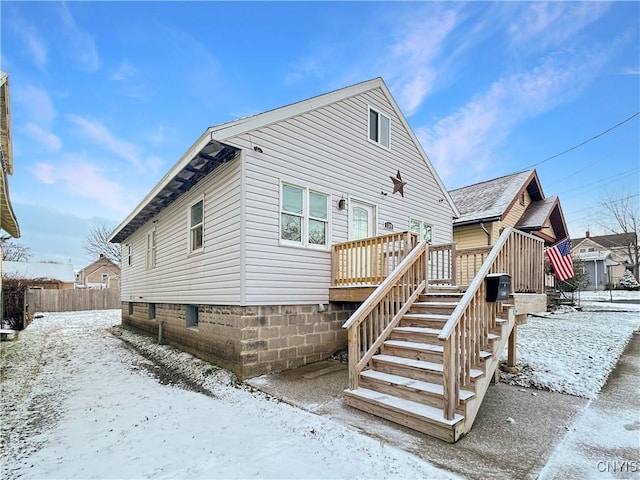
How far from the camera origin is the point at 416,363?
448 centimetres

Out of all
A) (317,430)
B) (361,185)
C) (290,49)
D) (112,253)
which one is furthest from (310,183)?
(112,253)

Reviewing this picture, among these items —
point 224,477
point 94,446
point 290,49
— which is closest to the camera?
point 224,477

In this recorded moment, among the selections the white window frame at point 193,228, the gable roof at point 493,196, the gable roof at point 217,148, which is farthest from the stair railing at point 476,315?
the gable roof at point 493,196

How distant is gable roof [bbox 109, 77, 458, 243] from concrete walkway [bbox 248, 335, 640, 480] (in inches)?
166

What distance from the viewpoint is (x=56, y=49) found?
32.7 ft

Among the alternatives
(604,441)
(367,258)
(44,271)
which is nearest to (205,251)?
(367,258)

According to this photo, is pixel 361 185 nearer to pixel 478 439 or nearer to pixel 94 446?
pixel 478 439

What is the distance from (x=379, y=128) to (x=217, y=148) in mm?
4686

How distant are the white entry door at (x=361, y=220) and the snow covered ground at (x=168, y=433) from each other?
4.15 meters

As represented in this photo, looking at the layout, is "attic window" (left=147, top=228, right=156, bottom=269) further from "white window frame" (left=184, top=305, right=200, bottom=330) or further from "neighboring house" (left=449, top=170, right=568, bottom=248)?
"neighboring house" (left=449, top=170, right=568, bottom=248)

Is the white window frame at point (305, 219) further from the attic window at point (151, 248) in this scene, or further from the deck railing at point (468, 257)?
the attic window at point (151, 248)

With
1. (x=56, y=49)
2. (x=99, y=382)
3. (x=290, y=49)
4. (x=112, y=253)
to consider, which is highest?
(x=290, y=49)

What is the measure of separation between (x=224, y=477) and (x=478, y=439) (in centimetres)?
256

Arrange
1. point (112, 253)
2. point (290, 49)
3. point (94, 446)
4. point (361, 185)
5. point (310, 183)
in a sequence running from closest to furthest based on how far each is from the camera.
A: point (94, 446), point (310, 183), point (361, 185), point (290, 49), point (112, 253)
